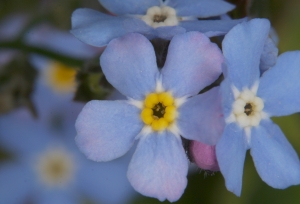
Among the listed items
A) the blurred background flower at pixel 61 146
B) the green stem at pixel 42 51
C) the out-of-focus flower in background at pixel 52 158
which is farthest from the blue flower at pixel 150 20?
the out-of-focus flower in background at pixel 52 158

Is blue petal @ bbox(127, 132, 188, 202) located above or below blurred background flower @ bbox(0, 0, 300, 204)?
above

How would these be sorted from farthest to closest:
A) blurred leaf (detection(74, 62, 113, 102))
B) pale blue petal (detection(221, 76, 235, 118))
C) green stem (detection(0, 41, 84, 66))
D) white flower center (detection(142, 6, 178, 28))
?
green stem (detection(0, 41, 84, 66))
blurred leaf (detection(74, 62, 113, 102))
white flower center (detection(142, 6, 178, 28))
pale blue petal (detection(221, 76, 235, 118))

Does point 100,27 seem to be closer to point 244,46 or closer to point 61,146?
point 244,46

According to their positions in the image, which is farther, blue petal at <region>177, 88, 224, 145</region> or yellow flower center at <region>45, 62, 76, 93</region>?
yellow flower center at <region>45, 62, 76, 93</region>

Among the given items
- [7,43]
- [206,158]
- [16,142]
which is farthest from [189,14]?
[16,142]

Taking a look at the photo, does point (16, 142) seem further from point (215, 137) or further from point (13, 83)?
point (215, 137)

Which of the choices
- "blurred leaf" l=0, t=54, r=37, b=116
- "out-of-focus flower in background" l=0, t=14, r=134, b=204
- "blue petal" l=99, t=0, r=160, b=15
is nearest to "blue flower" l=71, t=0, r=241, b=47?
"blue petal" l=99, t=0, r=160, b=15

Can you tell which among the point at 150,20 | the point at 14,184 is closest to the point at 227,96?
the point at 150,20

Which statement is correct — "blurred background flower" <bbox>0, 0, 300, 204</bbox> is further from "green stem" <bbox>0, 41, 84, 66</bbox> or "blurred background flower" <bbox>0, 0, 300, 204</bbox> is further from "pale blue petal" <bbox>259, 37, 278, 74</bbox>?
"pale blue petal" <bbox>259, 37, 278, 74</bbox>
